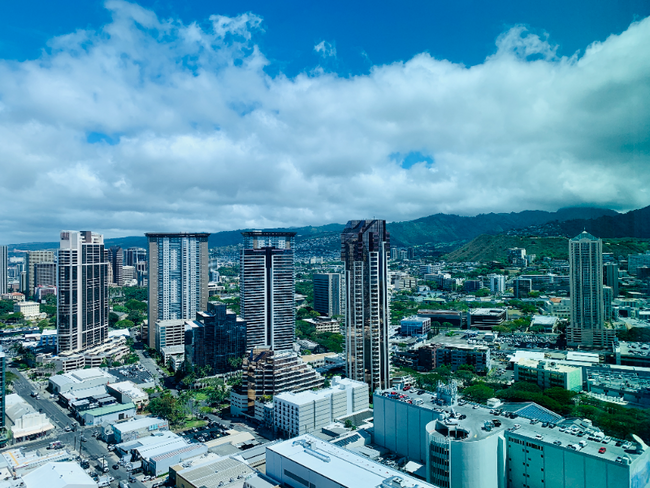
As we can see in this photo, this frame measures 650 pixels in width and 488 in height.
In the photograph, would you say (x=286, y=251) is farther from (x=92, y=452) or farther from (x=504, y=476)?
(x=504, y=476)

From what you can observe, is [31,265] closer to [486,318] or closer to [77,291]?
[77,291]

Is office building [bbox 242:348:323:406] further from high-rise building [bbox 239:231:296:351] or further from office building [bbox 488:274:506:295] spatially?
office building [bbox 488:274:506:295]

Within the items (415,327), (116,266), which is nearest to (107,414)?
(415,327)

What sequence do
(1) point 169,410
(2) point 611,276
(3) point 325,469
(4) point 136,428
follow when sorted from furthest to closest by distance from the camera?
(2) point 611,276
(1) point 169,410
(4) point 136,428
(3) point 325,469

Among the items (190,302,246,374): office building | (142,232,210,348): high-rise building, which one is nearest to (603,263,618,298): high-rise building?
(190,302,246,374): office building

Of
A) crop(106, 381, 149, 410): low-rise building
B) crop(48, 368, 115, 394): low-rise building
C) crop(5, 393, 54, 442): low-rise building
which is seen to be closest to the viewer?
crop(5, 393, 54, 442): low-rise building

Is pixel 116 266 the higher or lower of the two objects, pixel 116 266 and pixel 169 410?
the higher
